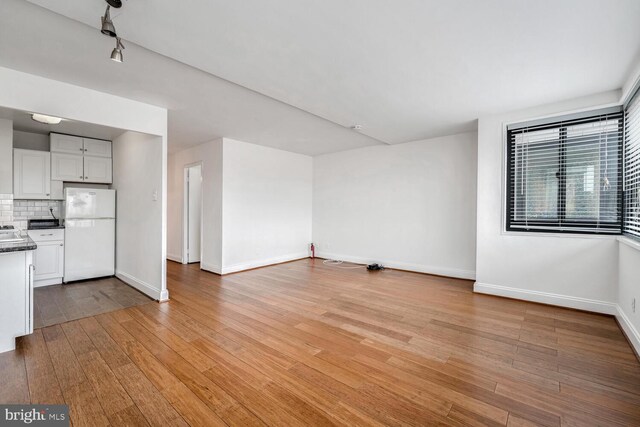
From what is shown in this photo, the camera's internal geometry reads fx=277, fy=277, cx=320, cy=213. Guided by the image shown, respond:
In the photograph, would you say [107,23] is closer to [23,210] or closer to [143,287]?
[143,287]

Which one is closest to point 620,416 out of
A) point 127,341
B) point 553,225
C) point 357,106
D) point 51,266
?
point 553,225

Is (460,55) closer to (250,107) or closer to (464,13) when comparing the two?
(464,13)

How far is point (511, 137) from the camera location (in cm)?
385

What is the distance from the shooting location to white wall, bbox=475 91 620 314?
10.7 ft

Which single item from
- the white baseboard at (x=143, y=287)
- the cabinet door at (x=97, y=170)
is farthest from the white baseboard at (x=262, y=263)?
the cabinet door at (x=97, y=170)

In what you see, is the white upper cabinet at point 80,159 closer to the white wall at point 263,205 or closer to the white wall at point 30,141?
the white wall at point 30,141

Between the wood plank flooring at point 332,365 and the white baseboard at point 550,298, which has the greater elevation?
the white baseboard at point 550,298

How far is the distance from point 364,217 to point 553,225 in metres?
3.29

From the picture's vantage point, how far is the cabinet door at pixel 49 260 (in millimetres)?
4250

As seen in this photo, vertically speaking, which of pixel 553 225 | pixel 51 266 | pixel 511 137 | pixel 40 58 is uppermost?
pixel 40 58

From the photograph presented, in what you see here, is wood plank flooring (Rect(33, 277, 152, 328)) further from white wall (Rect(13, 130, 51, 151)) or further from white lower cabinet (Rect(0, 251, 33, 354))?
white wall (Rect(13, 130, 51, 151))

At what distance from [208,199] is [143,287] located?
1.99 m

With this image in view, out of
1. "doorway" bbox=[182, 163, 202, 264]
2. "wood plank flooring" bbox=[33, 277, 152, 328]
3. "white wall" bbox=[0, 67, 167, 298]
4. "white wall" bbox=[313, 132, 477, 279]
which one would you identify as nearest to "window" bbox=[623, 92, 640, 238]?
"white wall" bbox=[313, 132, 477, 279]

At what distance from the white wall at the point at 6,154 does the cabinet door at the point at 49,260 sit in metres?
0.98
